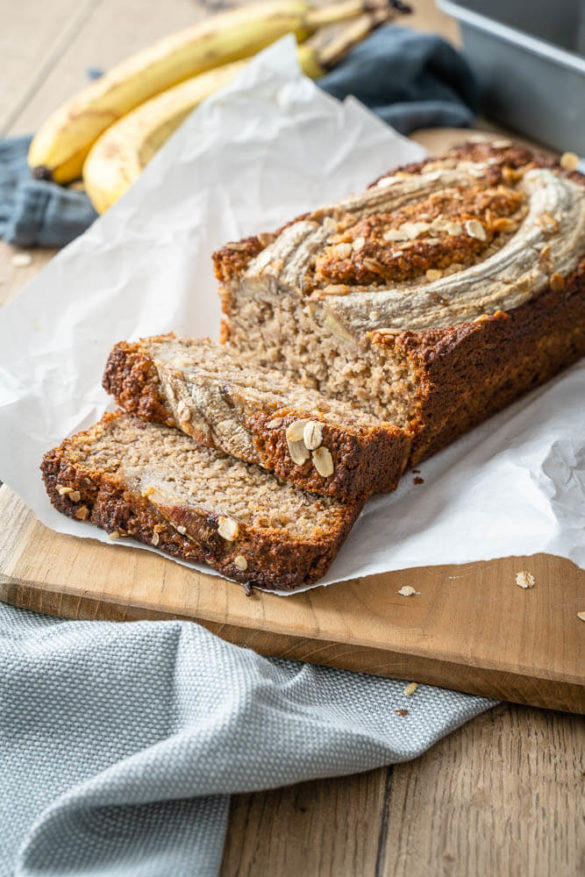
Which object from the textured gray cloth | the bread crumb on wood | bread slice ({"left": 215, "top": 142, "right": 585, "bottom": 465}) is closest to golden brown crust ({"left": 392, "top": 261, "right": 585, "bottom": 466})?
bread slice ({"left": 215, "top": 142, "right": 585, "bottom": 465})

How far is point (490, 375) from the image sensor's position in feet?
11.7

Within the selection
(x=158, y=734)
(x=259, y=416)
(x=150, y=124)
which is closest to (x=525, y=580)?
(x=259, y=416)

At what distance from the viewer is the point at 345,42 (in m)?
5.43

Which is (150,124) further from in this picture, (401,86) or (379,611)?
(379,611)

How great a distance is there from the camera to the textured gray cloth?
238 cm

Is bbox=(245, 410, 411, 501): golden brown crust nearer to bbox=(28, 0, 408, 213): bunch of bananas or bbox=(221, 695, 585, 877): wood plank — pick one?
bbox=(221, 695, 585, 877): wood plank

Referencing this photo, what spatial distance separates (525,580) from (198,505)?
106 cm

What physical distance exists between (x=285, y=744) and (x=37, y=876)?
2.24 ft

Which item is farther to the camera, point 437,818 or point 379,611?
point 379,611

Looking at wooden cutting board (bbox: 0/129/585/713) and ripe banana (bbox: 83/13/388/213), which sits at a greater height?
ripe banana (bbox: 83/13/388/213)

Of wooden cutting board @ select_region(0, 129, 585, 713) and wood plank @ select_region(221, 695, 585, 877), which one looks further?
wooden cutting board @ select_region(0, 129, 585, 713)

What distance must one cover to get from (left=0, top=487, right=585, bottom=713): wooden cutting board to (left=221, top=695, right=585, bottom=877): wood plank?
20cm

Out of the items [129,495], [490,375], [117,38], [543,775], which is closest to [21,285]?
[129,495]

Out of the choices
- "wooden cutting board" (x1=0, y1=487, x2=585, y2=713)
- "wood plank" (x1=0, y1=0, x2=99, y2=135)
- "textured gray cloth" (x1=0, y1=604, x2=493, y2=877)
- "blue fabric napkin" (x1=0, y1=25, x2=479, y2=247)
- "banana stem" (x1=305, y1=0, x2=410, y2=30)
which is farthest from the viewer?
"wood plank" (x1=0, y1=0, x2=99, y2=135)
